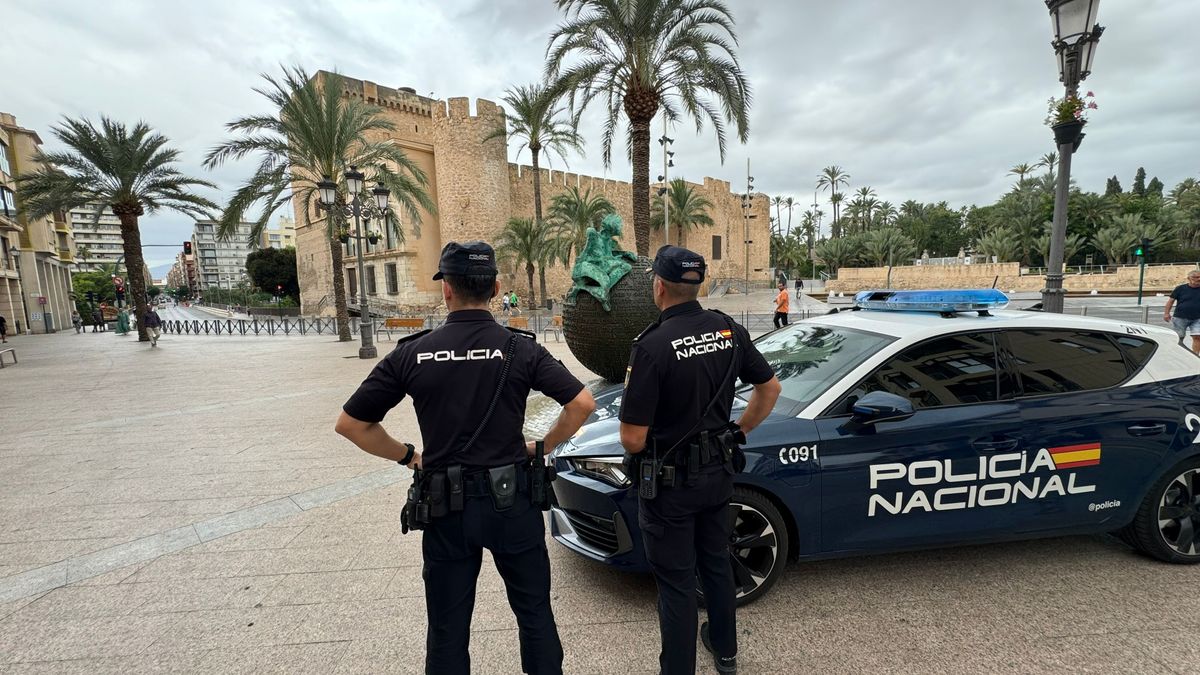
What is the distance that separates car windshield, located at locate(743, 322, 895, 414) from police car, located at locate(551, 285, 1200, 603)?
0.6 inches

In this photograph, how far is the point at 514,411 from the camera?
6.64ft

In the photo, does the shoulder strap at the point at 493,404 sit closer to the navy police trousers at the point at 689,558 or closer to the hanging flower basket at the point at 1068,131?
the navy police trousers at the point at 689,558

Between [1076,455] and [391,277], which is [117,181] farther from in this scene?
[1076,455]

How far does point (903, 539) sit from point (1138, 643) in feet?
3.25

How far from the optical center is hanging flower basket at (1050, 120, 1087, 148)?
610 cm

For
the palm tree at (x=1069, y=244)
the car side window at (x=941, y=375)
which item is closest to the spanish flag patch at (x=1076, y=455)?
the car side window at (x=941, y=375)

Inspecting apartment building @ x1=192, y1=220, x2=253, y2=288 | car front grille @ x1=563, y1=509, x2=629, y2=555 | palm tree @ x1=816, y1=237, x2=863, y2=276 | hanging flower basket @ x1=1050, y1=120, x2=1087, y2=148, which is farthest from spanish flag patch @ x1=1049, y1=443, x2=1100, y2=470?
apartment building @ x1=192, y1=220, x2=253, y2=288

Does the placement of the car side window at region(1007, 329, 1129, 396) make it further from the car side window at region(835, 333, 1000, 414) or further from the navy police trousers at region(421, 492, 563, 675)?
the navy police trousers at region(421, 492, 563, 675)

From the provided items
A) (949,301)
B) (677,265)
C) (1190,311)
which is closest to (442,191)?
(1190,311)

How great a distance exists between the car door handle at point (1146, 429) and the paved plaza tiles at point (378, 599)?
791mm

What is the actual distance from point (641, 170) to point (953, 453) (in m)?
10.9

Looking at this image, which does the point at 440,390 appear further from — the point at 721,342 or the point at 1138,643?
the point at 1138,643

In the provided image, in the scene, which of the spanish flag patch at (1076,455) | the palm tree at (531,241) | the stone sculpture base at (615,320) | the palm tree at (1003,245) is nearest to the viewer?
the spanish flag patch at (1076,455)

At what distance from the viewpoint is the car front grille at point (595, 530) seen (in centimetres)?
272
